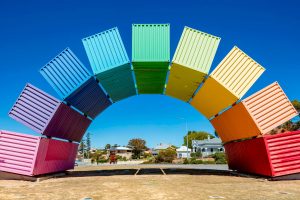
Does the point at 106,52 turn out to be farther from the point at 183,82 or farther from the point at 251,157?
the point at 251,157

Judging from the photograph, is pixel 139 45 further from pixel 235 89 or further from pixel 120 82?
pixel 235 89

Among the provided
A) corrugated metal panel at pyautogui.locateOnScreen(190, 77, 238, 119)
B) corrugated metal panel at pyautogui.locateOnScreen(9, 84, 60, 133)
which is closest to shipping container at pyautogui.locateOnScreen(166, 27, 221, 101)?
corrugated metal panel at pyautogui.locateOnScreen(190, 77, 238, 119)

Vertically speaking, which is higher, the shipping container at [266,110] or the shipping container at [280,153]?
the shipping container at [266,110]

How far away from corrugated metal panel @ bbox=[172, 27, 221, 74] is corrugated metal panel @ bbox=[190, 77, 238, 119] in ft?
3.99

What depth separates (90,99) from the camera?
2558 centimetres

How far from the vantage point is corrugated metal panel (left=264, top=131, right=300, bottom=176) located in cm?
1881

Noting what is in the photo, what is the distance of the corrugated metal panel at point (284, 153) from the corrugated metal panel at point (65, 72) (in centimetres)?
1247

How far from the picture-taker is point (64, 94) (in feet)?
70.9

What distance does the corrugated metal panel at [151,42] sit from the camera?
21.2 m

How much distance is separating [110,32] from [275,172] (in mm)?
13533

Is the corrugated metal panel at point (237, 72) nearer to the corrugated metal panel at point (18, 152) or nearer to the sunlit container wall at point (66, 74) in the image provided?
the sunlit container wall at point (66, 74)

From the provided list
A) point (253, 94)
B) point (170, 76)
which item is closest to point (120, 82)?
point (170, 76)

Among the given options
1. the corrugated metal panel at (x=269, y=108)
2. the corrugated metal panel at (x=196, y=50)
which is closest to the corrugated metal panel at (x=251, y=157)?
the corrugated metal panel at (x=269, y=108)

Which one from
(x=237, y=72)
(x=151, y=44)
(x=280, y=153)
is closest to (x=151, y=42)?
(x=151, y=44)
